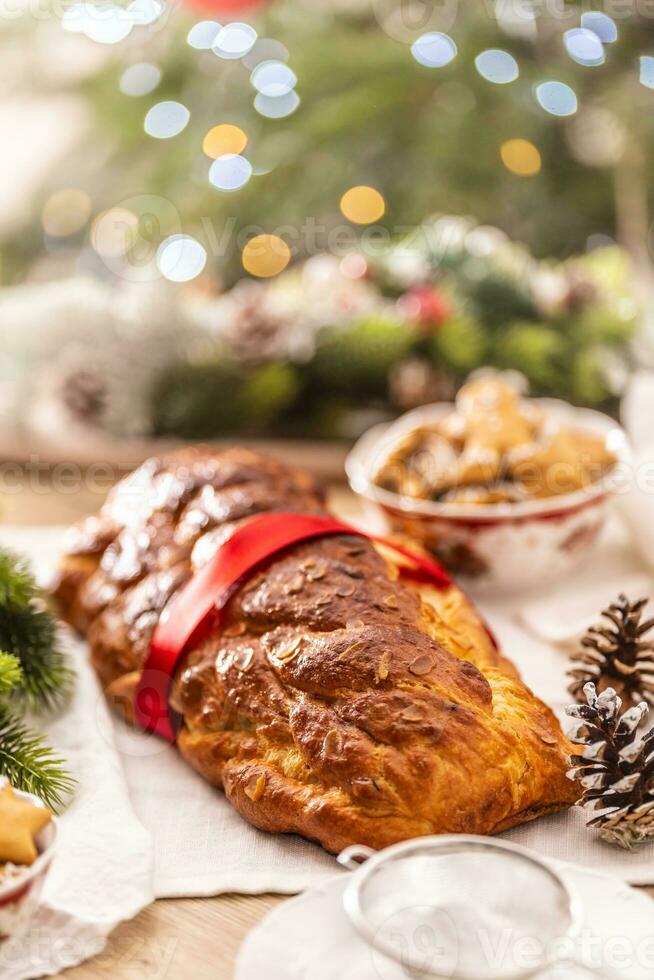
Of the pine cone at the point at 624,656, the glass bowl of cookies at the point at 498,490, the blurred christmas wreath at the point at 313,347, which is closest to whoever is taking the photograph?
the pine cone at the point at 624,656

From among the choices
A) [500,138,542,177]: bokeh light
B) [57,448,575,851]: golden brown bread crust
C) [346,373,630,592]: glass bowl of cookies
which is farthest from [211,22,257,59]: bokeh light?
[57,448,575,851]: golden brown bread crust

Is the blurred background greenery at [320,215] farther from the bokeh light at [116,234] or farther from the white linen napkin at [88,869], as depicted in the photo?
the white linen napkin at [88,869]

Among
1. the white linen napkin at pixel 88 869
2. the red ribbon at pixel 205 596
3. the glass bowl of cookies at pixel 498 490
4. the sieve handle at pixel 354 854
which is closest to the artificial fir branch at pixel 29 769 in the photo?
the white linen napkin at pixel 88 869

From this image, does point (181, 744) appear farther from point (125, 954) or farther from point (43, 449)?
point (43, 449)

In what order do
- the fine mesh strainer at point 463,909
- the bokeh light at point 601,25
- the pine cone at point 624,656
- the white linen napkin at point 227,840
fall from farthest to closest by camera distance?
the bokeh light at point 601,25 < the pine cone at point 624,656 < the white linen napkin at point 227,840 < the fine mesh strainer at point 463,909

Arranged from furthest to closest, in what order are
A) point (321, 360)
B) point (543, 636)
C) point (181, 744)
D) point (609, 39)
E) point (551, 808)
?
point (609, 39) → point (321, 360) → point (543, 636) → point (181, 744) → point (551, 808)

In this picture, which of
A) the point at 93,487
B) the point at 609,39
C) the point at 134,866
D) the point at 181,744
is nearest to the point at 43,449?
the point at 93,487

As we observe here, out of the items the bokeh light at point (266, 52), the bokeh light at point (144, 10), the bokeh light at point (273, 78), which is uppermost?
the bokeh light at point (144, 10)
